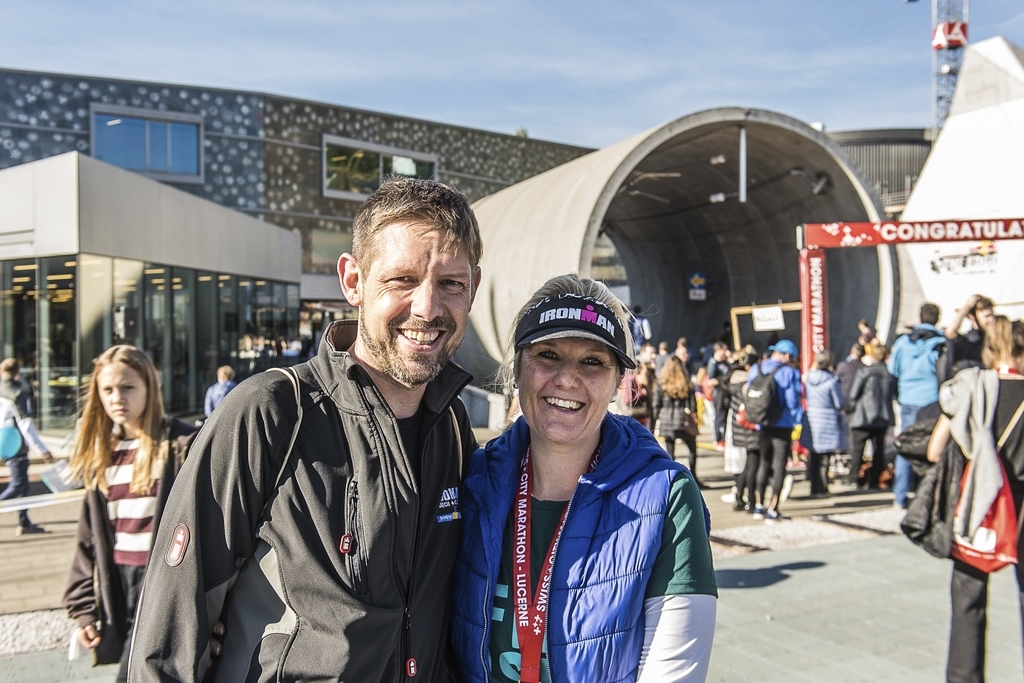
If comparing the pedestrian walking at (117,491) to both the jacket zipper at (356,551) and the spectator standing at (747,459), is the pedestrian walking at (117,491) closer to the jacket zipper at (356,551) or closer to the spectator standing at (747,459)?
the jacket zipper at (356,551)

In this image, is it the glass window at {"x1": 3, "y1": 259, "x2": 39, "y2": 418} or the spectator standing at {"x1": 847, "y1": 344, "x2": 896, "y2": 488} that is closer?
the spectator standing at {"x1": 847, "y1": 344, "x2": 896, "y2": 488}

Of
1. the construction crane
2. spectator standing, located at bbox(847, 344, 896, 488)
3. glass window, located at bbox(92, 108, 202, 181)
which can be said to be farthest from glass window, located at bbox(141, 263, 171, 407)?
the construction crane

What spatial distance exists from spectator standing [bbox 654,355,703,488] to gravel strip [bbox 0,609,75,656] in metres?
6.56

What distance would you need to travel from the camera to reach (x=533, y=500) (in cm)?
227

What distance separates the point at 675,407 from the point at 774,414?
140 centimetres

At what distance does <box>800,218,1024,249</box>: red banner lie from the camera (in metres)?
11.9

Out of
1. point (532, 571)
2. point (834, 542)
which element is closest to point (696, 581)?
point (532, 571)

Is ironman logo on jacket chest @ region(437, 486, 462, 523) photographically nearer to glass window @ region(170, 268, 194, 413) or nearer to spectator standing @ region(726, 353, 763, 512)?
spectator standing @ region(726, 353, 763, 512)

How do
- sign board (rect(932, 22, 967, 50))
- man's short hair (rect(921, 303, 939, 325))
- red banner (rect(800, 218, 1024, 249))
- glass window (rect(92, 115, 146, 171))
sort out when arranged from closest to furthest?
man's short hair (rect(921, 303, 939, 325)), red banner (rect(800, 218, 1024, 249)), glass window (rect(92, 115, 146, 171)), sign board (rect(932, 22, 967, 50))

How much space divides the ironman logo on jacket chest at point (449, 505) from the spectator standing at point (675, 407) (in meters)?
7.82

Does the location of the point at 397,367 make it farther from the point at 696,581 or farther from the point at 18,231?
the point at 18,231

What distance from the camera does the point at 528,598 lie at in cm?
210

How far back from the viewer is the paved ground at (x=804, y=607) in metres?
4.68

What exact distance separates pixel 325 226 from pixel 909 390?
27.8 metres
